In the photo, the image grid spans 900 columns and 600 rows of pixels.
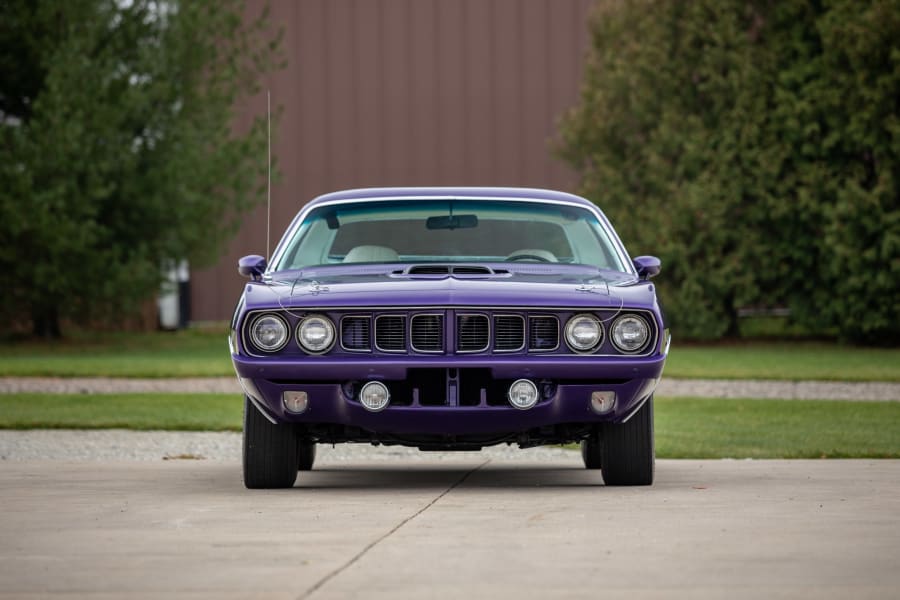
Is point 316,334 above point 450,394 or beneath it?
above

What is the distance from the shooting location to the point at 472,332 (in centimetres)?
766

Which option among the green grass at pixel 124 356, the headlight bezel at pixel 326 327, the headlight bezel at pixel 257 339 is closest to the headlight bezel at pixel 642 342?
the headlight bezel at pixel 326 327

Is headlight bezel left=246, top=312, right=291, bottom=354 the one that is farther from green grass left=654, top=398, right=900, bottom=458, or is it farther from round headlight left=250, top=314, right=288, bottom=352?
green grass left=654, top=398, right=900, bottom=458

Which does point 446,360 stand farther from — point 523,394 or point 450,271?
point 450,271

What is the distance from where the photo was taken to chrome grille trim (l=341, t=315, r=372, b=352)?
764 cm

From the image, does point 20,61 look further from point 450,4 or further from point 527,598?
point 527,598

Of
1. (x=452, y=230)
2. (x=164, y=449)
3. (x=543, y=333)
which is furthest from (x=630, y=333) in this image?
(x=164, y=449)

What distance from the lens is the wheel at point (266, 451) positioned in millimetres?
8008

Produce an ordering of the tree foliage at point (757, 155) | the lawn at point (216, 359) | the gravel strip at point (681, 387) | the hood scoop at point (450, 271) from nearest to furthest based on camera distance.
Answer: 1. the hood scoop at point (450, 271)
2. the gravel strip at point (681, 387)
3. the lawn at point (216, 359)
4. the tree foliage at point (757, 155)

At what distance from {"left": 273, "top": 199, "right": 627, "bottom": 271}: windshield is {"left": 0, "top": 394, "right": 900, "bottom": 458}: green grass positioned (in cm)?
220

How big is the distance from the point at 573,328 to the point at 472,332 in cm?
47

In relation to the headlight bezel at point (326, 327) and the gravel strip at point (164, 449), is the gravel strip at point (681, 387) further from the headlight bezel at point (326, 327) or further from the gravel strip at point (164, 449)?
the headlight bezel at point (326, 327)

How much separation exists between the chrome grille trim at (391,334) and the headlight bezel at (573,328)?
29.6 inches

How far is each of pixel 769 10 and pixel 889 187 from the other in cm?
470
